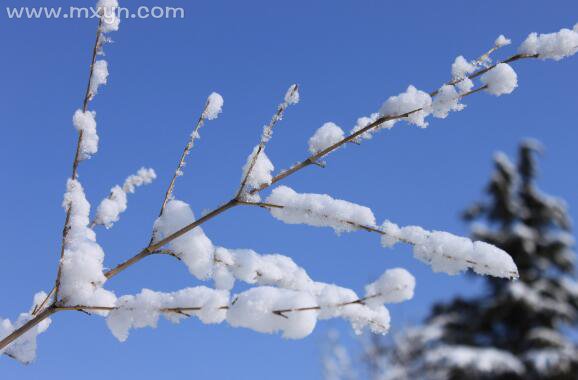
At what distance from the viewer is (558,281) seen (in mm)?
15266

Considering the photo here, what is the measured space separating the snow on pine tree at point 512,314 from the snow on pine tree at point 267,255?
13.0 m

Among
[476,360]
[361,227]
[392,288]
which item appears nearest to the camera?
[392,288]

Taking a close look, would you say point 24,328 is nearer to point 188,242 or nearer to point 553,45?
point 188,242

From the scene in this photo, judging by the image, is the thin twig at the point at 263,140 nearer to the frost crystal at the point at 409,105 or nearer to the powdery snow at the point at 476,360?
the frost crystal at the point at 409,105

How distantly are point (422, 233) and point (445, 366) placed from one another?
1406cm

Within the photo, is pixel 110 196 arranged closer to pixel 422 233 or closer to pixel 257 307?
pixel 257 307

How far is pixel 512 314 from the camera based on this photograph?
15.0 m

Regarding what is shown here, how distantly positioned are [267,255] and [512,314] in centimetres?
1568

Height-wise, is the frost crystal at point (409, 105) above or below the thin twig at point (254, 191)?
above

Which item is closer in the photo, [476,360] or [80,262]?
[80,262]

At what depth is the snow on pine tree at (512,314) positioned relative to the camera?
13.6 metres

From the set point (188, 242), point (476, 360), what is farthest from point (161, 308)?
point (476, 360)

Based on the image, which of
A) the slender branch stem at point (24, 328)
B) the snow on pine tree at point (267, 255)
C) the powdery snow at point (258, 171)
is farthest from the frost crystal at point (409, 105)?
the slender branch stem at point (24, 328)

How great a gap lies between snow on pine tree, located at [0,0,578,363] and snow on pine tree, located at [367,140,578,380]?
12966 millimetres
